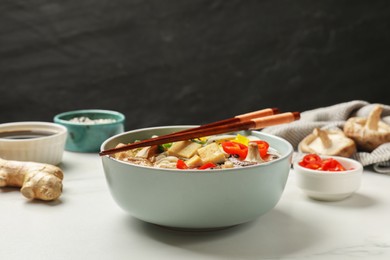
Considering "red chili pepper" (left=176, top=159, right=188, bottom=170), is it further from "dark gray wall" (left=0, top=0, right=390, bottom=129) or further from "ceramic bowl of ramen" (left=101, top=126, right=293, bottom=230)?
"dark gray wall" (left=0, top=0, right=390, bottom=129)

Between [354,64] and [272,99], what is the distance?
441 mm

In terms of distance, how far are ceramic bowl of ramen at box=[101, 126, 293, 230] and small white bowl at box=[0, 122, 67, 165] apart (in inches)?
17.5

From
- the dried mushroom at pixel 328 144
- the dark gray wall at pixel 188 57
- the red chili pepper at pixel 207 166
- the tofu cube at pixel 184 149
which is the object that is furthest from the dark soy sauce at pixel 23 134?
the dark gray wall at pixel 188 57

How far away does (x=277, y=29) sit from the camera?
2.94m

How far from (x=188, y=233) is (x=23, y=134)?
66cm

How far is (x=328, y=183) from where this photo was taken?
4.58 ft

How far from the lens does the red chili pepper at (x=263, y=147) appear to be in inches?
51.3

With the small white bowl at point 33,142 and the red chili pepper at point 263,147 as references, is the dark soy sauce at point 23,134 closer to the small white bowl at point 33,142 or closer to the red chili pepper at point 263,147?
the small white bowl at point 33,142

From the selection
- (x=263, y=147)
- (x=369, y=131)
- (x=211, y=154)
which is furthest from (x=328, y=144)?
(x=211, y=154)

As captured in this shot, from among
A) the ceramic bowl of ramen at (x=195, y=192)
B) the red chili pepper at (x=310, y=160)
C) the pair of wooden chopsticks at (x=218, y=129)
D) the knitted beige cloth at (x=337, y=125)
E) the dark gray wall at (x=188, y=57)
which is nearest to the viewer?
the ceramic bowl of ramen at (x=195, y=192)

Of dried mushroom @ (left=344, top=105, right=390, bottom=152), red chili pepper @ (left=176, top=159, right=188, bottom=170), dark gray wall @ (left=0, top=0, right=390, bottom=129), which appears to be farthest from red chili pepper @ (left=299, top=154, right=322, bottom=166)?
dark gray wall @ (left=0, top=0, right=390, bottom=129)

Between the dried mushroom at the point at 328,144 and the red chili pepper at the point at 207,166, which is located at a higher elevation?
the red chili pepper at the point at 207,166

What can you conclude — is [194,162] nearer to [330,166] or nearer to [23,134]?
[330,166]

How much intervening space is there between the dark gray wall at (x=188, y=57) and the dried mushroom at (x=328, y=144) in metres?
1.27
